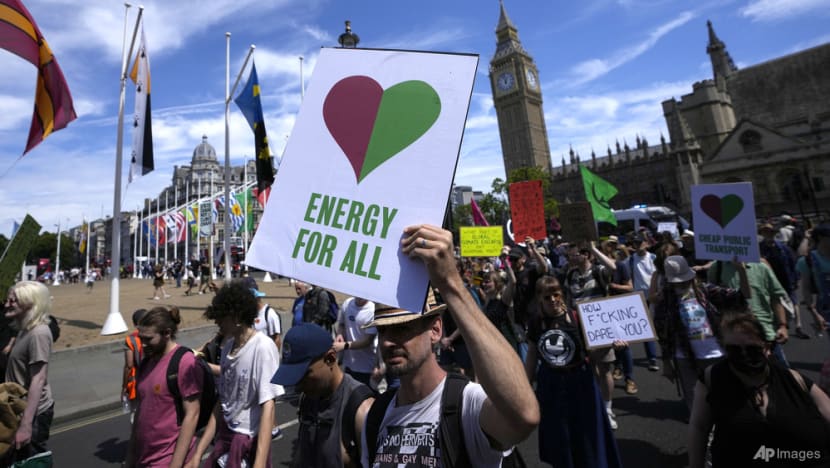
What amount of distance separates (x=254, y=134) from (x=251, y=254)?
1285 cm

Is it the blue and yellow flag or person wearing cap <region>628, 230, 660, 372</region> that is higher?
the blue and yellow flag

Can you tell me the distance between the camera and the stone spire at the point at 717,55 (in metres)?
71.9

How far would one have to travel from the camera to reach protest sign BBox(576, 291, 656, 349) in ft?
12.9

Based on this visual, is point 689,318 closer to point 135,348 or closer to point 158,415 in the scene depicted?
point 158,415

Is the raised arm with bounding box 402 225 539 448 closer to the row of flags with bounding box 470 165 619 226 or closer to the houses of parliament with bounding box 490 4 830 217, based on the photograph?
the row of flags with bounding box 470 165 619 226

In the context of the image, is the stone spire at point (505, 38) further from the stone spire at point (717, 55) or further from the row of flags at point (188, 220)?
the row of flags at point (188, 220)

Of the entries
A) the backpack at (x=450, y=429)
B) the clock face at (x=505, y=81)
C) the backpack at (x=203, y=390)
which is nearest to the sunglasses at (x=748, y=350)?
the backpack at (x=450, y=429)

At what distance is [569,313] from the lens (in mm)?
3891

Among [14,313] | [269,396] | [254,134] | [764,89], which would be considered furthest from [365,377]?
[764,89]

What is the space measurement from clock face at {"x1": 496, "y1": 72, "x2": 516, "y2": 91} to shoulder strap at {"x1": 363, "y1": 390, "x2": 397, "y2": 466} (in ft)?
346

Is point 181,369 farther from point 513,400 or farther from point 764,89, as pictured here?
point 764,89

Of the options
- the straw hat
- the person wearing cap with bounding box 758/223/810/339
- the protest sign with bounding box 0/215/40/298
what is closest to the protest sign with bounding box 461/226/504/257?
the person wearing cap with bounding box 758/223/810/339

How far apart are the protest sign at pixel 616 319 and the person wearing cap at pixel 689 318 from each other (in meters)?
0.34

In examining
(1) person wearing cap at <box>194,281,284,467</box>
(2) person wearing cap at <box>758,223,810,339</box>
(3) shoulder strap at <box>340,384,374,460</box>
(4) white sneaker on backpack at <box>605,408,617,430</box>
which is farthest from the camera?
(2) person wearing cap at <box>758,223,810,339</box>
